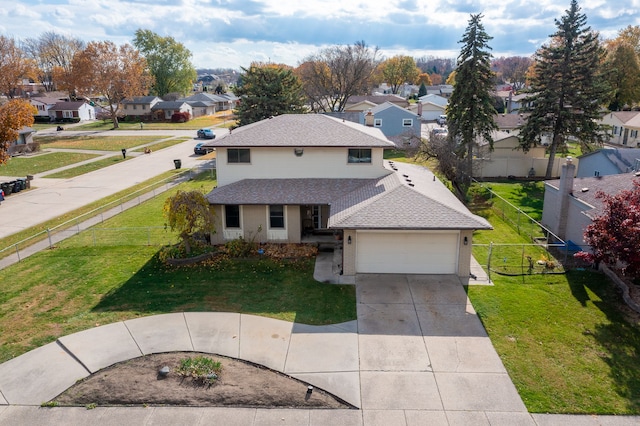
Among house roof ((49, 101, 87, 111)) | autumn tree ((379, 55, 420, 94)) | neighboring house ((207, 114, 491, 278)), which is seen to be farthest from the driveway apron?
autumn tree ((379, 55, 420, 94))

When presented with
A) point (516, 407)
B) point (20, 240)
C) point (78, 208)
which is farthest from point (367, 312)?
point (78, 208)

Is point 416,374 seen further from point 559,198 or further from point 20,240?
point 20,240

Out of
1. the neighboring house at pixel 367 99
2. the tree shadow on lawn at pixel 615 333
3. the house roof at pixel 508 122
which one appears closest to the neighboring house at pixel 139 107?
the neighboring house at pixel 367 99

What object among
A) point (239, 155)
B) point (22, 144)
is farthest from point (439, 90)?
point (239, 155)

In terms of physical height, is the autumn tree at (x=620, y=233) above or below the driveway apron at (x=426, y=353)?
above

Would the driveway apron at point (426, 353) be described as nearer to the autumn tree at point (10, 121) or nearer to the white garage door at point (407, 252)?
the white garage door at point (407, 252)

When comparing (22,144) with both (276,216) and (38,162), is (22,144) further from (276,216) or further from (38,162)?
(276,216)

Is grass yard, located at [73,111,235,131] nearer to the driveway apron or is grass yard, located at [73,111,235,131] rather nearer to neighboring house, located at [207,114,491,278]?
neighboring house, located at [207,114,491,278]
